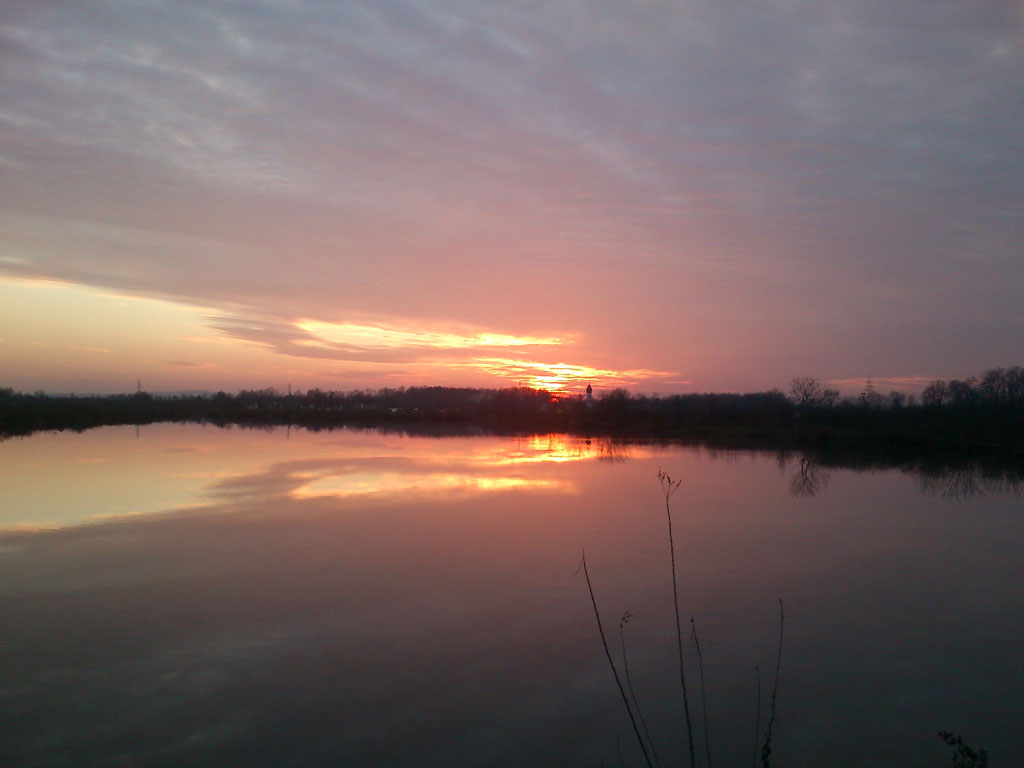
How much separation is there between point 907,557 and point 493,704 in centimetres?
738

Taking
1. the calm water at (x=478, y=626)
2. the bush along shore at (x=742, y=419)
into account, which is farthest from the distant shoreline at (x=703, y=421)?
the calm water at (x=478, y=626)

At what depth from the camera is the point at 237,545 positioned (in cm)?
970

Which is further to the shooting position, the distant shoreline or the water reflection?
the distant shoreline

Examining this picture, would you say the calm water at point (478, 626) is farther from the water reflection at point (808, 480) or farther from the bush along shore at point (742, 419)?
the bush along shore at point (742, 419)

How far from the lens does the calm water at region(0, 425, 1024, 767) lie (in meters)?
4.68

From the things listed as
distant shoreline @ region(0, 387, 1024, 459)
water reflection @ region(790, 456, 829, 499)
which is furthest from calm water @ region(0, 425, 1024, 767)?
distant shoreline @ region(0, 387, 1024, 459)

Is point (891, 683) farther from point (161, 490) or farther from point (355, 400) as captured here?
point (355, 400)

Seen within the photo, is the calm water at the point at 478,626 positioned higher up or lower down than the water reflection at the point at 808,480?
lower down

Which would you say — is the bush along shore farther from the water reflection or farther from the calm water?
the calm water

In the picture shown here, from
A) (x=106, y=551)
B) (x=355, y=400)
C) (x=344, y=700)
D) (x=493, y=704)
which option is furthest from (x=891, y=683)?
(x=355, y=400)

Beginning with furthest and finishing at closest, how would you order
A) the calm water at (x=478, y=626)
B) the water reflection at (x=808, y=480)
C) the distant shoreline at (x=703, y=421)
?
the distant shoreline at (x=703, y=421) < the water reflection at (x=808, y=480) < the calm water at (x=478, y=626)

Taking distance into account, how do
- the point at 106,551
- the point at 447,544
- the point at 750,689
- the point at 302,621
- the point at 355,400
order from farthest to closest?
the point at 355,400, the point at 447,544, the point at 106,551, the point at 302,621, the point at 750,689

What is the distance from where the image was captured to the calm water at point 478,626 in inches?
184

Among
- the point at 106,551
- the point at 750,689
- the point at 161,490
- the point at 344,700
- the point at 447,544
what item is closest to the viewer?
the point at 344,700
